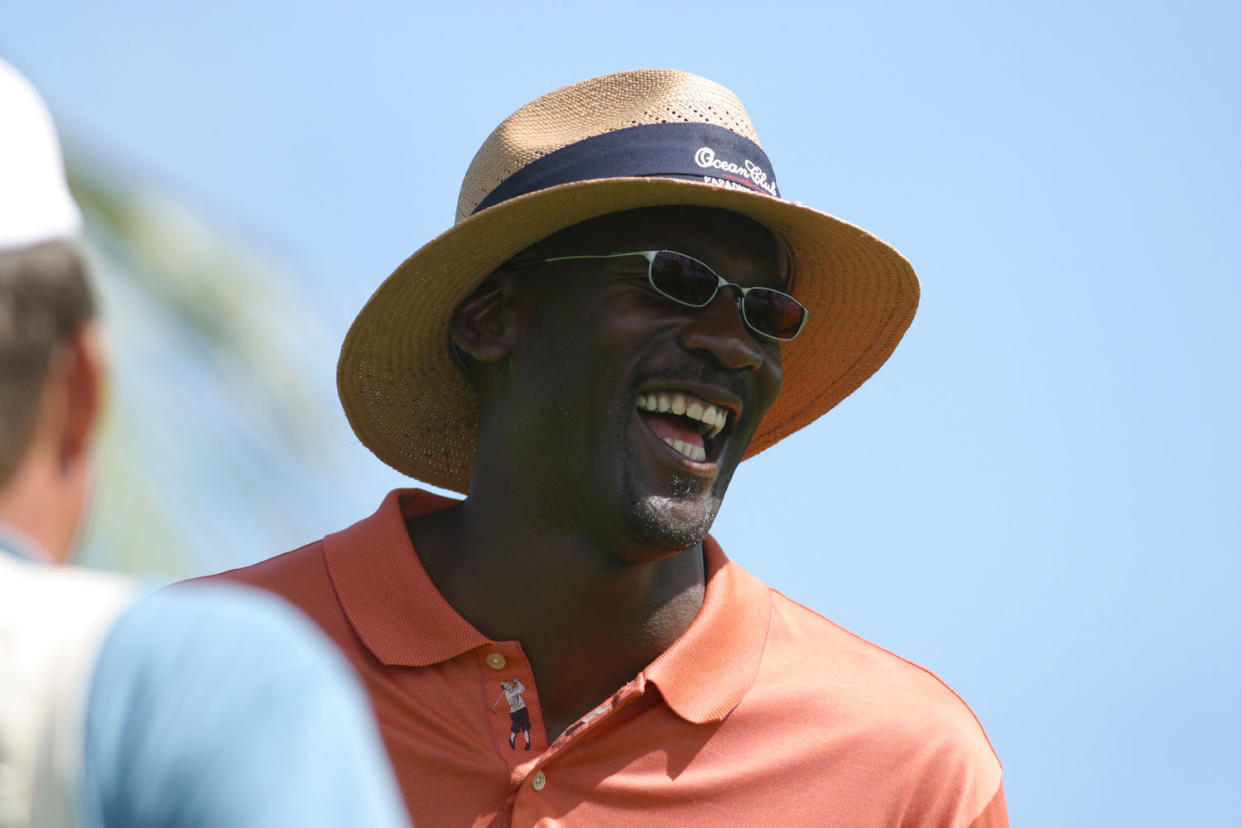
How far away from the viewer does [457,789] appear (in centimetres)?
379

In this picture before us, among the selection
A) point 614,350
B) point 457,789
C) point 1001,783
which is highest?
point 614,350

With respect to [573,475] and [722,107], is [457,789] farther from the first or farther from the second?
[722,107]

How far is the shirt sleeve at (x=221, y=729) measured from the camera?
1.75 metres

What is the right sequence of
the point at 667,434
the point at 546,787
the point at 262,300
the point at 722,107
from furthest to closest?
1. the point at 262,300
2. the point at 722,107
3. the point at 667,434
4. the point at 546,787

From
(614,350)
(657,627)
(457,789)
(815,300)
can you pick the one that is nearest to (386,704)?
(457,789)

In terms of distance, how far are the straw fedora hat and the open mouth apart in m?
0.47

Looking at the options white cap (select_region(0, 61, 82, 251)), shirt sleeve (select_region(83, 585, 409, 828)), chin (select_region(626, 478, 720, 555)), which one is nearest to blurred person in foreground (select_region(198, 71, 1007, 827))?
chin (select_region(626, 478, 720, 555))

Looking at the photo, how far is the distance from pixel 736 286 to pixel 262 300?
1643mm

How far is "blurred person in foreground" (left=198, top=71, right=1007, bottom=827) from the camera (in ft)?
12.6

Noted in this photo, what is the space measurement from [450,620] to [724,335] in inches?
36.1

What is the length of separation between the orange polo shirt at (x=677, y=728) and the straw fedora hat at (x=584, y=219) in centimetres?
62

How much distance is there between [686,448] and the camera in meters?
4.13

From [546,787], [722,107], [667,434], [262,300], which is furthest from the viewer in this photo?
[262,300]

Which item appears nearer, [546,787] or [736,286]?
Answer: [546,787]
